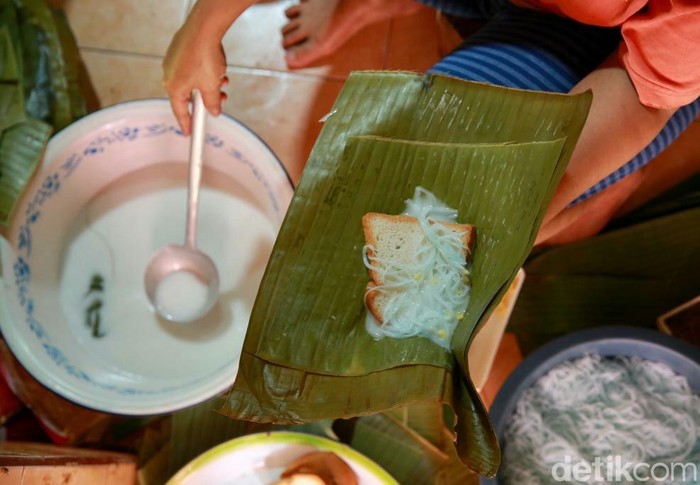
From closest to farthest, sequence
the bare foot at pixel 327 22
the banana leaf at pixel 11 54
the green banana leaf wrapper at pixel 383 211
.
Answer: the green banana leaf wrapper at pixel 383 211 → the banana leaf at pixel 11 54 → the bare foot at pixel 327 22

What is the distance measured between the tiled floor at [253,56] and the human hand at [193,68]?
16.0 inches

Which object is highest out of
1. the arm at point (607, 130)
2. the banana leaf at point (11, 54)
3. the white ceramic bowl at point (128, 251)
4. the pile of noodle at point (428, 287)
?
the arm at point (607, 130)

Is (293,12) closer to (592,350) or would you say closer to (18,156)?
(18,156)

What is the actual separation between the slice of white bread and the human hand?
351mm

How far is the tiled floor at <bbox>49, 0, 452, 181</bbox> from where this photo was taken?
4.26 feet

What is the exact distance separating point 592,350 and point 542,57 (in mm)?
471

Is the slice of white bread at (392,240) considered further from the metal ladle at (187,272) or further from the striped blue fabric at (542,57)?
the metal ladle at (187,272)

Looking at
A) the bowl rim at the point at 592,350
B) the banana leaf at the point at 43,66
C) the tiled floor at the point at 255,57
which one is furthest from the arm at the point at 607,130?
the banana leaf at the point at 43,66

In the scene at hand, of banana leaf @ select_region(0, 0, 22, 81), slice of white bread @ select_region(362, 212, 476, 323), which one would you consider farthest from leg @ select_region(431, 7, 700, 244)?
banana leaf @ select_region(0, 0, 22, 81)

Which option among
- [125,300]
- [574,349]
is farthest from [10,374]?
[574,349]

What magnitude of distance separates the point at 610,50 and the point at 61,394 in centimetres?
97

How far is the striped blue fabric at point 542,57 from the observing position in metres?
0.88

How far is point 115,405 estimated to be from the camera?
2.94ft

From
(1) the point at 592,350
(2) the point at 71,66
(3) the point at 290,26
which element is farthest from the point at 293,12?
(1) the point at 592,350
